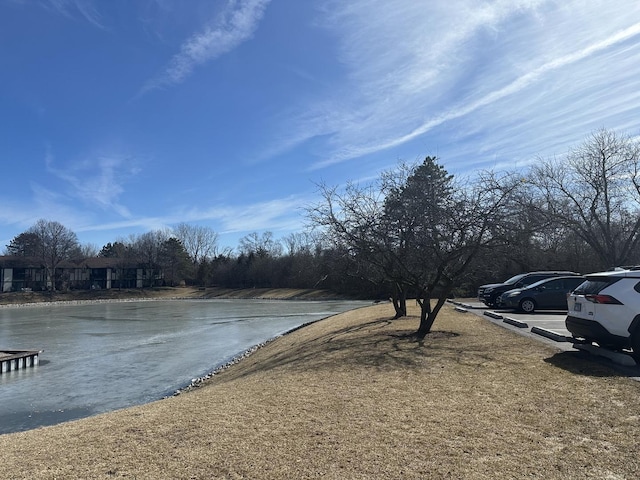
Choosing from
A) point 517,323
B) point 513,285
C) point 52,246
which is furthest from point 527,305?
point 52,246

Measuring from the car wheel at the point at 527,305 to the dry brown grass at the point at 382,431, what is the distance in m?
9.56

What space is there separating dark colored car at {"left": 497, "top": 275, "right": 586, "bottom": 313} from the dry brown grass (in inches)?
377

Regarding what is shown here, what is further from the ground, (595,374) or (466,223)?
(466,223)

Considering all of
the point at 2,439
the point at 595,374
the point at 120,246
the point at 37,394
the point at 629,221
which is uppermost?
the point at 120,246

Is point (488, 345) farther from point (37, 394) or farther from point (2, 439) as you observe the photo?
point (37, 394)

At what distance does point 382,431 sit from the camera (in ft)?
16.1

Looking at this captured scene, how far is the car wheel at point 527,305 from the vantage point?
56.5 ft

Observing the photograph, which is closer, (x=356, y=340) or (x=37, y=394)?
(x=356, y=340)

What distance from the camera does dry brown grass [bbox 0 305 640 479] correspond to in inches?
158

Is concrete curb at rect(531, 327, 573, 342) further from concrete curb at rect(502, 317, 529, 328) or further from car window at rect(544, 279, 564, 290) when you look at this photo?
car window at rect(544, 279, 564, 290)

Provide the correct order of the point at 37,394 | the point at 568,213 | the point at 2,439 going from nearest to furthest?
the point at 2,439 < the point at 37,394 < the point at 568,213

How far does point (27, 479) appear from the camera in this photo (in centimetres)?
409

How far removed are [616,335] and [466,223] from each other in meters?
4.68

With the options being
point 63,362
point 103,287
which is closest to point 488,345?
point 63,362
